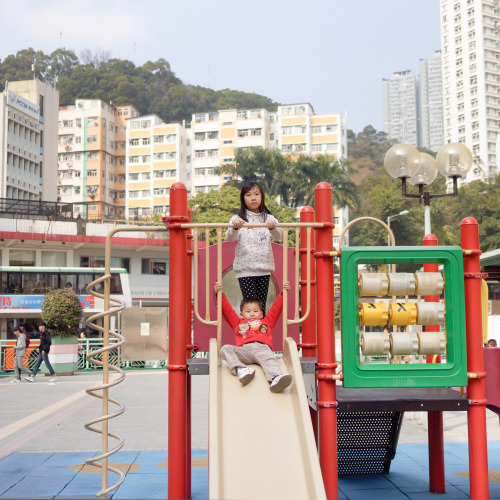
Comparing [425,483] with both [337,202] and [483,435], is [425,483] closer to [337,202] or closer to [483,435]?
[483,435]

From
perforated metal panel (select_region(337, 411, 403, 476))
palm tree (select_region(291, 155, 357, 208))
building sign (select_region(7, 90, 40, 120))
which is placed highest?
building sign (select_region(7, 90, 40, 120))

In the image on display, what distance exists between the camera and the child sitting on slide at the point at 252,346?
4871 mm

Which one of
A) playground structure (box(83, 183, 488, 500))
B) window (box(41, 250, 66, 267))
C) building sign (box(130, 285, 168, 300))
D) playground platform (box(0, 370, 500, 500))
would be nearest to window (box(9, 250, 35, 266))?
window (box(41, 250, 66, 267))

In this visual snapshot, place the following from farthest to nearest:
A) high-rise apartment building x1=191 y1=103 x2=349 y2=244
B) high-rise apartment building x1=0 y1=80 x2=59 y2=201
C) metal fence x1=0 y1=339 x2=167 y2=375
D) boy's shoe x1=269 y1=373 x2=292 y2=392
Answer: high-rise apartment building x1=191 y1=103 x2=349 y2=244 → high-rise apartment building x1=0 y1=80 x2=59 y2=201 → metal fence x1=0 y1=339 x2=167 y2=375 → boy's shoe x1=269 y1=373 x2=292 y2=392

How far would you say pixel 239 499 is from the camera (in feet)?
13.1

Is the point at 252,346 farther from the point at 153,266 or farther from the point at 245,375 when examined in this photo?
the point at 153,266

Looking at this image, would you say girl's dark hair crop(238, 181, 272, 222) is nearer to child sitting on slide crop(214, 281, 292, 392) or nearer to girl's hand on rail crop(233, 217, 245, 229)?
girl's hand on rail crop(233, 217, 245, 229)

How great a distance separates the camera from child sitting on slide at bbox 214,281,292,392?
487 cm

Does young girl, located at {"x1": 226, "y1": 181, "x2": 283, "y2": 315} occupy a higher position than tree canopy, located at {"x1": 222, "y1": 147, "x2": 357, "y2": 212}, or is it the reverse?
tree canopy, located at {"x1": 222, "y1": 147, "x2": 357, "y2": 212}

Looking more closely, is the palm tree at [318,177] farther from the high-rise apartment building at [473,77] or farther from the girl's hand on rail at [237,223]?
the high-rise apartment building at [473,77]

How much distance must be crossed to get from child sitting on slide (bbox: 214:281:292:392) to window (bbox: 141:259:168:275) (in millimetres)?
45771

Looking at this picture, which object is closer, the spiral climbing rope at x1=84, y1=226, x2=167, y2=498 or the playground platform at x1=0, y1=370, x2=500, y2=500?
the spiral climbing rope at x1=84, y1=226, x2=167, y2=498

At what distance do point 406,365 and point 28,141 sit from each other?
204ft

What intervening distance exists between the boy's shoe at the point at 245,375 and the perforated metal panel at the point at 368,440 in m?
2.51
